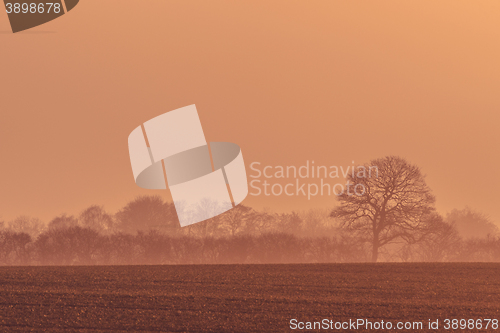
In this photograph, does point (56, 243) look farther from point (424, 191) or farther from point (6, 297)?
point (424, 191)

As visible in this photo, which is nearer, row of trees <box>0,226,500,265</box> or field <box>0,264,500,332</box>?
field <box>0,264,500,332</box>

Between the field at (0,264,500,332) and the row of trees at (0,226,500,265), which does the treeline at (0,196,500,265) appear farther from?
the field at (0,264,500,332)

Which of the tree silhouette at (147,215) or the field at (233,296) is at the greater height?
the tree silhouette at (147,215)

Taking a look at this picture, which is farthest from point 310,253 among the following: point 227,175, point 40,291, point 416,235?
point 40,291

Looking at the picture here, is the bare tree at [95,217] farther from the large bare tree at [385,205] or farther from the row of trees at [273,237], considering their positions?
the large bare tree at [385,205]

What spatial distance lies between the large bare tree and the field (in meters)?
14.8

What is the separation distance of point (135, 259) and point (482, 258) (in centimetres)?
4023

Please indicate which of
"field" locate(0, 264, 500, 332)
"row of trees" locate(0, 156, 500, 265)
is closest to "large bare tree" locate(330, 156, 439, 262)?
"row of trees" locate(0, 156, 500, 265)

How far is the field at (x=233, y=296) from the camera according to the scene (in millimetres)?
17203

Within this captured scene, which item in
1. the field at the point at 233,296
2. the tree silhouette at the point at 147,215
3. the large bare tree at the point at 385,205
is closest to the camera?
the field at the point at 233,296

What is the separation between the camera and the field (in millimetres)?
17203

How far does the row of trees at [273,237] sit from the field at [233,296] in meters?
15.3

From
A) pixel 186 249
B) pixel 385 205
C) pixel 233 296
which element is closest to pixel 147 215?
pixel 186 249

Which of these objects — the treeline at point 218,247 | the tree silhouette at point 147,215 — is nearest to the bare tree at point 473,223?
the treeline at point 218,247
